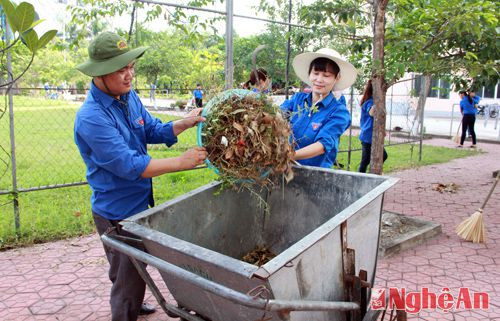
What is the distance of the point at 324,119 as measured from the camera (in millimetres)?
3008

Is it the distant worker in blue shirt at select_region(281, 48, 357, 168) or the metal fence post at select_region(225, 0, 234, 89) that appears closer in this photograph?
the distant worker in blue shirt at select_region(281, 48, 357, 168)

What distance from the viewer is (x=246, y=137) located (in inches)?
92.2

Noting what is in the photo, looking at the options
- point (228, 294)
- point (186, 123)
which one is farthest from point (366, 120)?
point (228, 294)

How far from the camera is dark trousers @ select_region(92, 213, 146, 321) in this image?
8.02 ft

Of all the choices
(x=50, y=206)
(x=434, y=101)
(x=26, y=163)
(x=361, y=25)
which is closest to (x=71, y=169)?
(x=26, y=163)

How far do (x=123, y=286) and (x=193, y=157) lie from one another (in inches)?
35.2

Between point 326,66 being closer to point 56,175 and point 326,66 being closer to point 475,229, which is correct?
point 475,229

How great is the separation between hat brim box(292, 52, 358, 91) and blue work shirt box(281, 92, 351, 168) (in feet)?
0.68

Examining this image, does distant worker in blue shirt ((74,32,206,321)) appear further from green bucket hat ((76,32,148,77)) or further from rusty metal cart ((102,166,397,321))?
rusty metal cart ((102,166,397,321))

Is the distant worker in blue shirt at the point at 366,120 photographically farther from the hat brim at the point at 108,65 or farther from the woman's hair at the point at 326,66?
the hat brim at the point at 108,65

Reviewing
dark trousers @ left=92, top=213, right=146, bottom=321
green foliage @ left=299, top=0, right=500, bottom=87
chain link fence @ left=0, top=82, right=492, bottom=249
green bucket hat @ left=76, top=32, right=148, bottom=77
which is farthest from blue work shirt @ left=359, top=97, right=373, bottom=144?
dark trousers @ left=92, top=213, right=146, bottom=321

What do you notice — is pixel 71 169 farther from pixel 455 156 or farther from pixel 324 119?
pixel 455 156

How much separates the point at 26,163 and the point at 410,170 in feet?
25.0

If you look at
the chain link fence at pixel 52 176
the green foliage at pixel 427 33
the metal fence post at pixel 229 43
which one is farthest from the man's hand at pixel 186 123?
the green foliage at pixel 427 33
